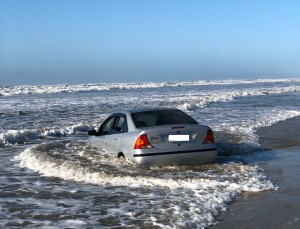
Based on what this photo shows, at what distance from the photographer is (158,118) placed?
944 centimetres

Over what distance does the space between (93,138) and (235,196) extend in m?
4.92

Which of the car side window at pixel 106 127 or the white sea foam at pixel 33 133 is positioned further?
the white sea foam at pixel 33 133

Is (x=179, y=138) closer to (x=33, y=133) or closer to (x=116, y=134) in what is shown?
(x=116, y=134)

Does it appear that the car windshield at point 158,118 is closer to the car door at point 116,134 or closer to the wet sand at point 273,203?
the car door at point 116,134

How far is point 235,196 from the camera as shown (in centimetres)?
724

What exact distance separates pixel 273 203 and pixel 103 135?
4.81 meters

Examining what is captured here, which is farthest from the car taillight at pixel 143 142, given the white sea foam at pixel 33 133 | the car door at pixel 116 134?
the white sea foam at pixel 33 133

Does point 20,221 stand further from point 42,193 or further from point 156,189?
point 156,189

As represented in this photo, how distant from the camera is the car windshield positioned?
9.25 m

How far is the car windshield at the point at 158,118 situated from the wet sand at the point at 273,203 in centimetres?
210

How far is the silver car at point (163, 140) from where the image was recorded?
8.55m

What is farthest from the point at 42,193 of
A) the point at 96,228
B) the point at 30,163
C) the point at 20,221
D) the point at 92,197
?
the point at 30,163

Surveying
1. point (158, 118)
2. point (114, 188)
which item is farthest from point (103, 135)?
point (114, 188)

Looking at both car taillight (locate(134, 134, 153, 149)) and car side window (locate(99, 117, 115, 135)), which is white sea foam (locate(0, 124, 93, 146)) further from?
car taillight (locate(134, 134, 153, 149))
